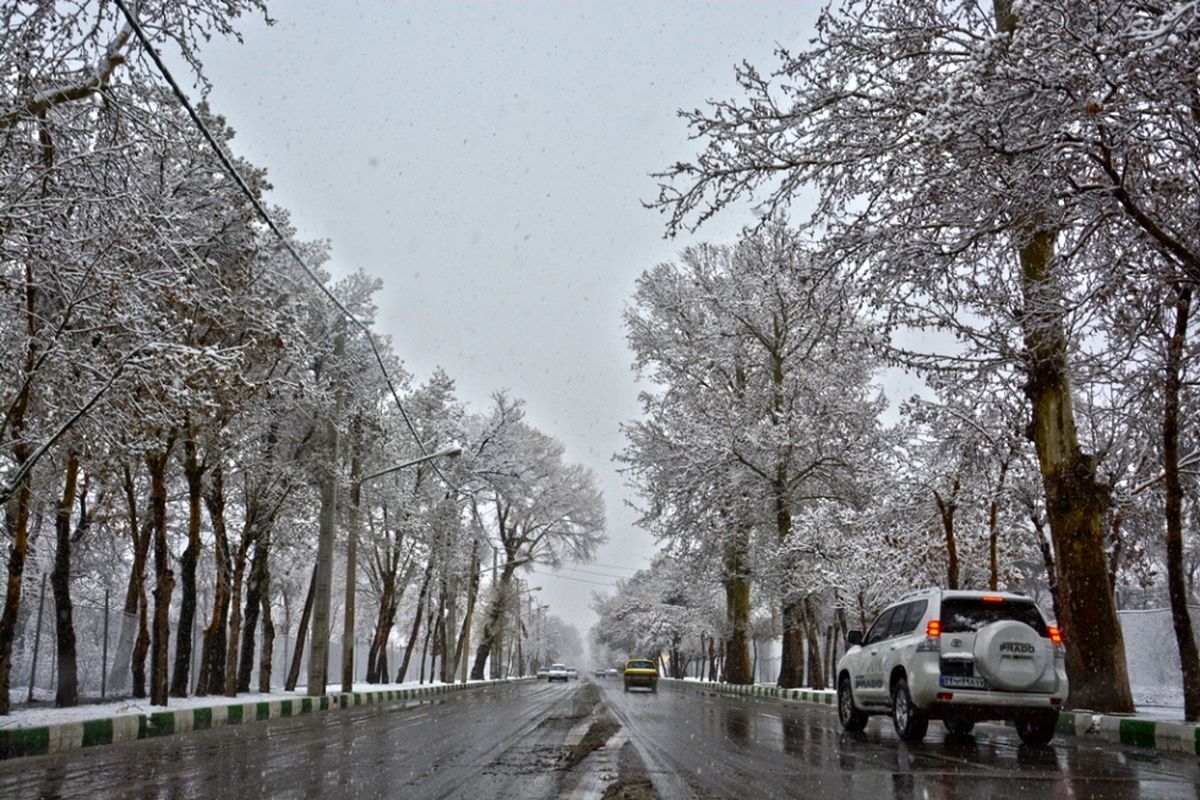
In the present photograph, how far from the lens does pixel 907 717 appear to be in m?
11.3

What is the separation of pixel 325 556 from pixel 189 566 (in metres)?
3.35

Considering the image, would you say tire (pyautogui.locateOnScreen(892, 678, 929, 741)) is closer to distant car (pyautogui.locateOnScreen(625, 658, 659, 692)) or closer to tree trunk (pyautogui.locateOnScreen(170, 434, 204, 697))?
tree trunk (pyautogui.locateOnScreen(170, 434, 204, 697))

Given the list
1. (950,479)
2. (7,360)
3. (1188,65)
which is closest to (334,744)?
(7,360)

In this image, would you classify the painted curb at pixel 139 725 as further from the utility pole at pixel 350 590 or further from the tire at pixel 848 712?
the tire at pixel 848 712

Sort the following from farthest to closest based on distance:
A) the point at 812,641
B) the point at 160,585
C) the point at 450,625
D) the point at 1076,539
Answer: the point at 450,625
the point at 812,641
the point at 160,585
the point at 1076,539

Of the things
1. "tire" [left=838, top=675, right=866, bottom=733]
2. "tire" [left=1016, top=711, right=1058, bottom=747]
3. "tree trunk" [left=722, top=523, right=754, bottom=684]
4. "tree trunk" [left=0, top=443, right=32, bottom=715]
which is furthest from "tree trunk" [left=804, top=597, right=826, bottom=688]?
"tree trunk" [left=0, top=443, right=32, bottom=715]

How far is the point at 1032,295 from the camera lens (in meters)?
11.1

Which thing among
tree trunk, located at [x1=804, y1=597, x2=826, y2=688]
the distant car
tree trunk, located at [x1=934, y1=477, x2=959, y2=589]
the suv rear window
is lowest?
the distant car

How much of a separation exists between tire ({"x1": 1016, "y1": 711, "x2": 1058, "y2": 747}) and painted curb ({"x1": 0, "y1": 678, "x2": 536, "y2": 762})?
10608mm

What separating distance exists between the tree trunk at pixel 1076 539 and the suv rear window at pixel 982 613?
291cm

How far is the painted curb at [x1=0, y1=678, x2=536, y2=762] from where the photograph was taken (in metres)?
10.2

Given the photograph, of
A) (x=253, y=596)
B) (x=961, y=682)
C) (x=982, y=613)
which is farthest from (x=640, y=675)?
(x=961, y=682)

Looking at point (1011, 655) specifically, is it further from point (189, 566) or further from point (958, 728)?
point (189, 566)

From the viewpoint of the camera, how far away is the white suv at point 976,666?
10641mm
